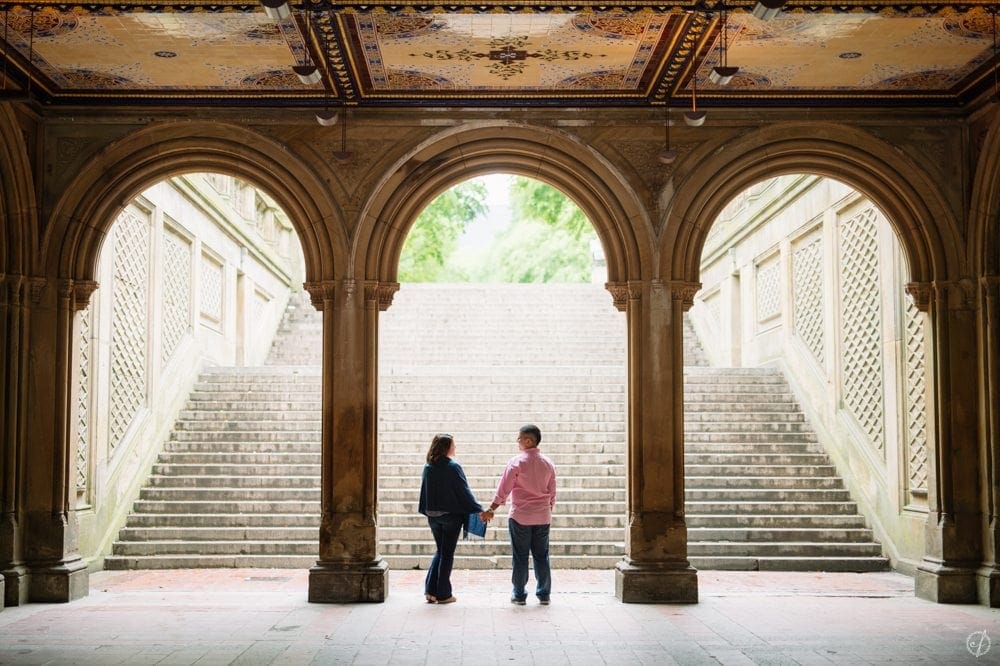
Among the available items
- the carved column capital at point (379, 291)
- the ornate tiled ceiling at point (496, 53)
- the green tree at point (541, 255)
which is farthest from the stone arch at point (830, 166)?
the green tree at point (541, 255)

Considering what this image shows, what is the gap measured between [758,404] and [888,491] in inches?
129

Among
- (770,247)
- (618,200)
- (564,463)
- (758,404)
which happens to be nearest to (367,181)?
(618,200)

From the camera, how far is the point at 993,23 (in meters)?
7.82

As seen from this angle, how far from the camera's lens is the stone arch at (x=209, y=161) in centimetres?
970

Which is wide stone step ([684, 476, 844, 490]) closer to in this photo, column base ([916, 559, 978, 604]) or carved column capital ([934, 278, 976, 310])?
column base ([916, 559, 978, 604])

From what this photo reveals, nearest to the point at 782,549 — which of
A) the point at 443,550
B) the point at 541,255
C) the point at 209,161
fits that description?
the point at 443,550

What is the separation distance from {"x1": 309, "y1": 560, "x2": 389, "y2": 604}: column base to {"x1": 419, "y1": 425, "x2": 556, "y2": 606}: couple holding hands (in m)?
0.56

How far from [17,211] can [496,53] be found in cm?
450

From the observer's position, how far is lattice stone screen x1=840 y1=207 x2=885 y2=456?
40.3 feet

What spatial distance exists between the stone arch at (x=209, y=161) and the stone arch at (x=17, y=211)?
0.18 metres

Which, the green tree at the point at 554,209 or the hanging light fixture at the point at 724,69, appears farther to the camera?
the green tree at the point at 554,209

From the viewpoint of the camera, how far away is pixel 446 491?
354 inches

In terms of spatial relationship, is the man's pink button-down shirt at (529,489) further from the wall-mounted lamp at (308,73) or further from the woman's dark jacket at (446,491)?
the wall-mounted lamp at (308,73)

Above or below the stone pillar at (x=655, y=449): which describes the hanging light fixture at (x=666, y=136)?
above
